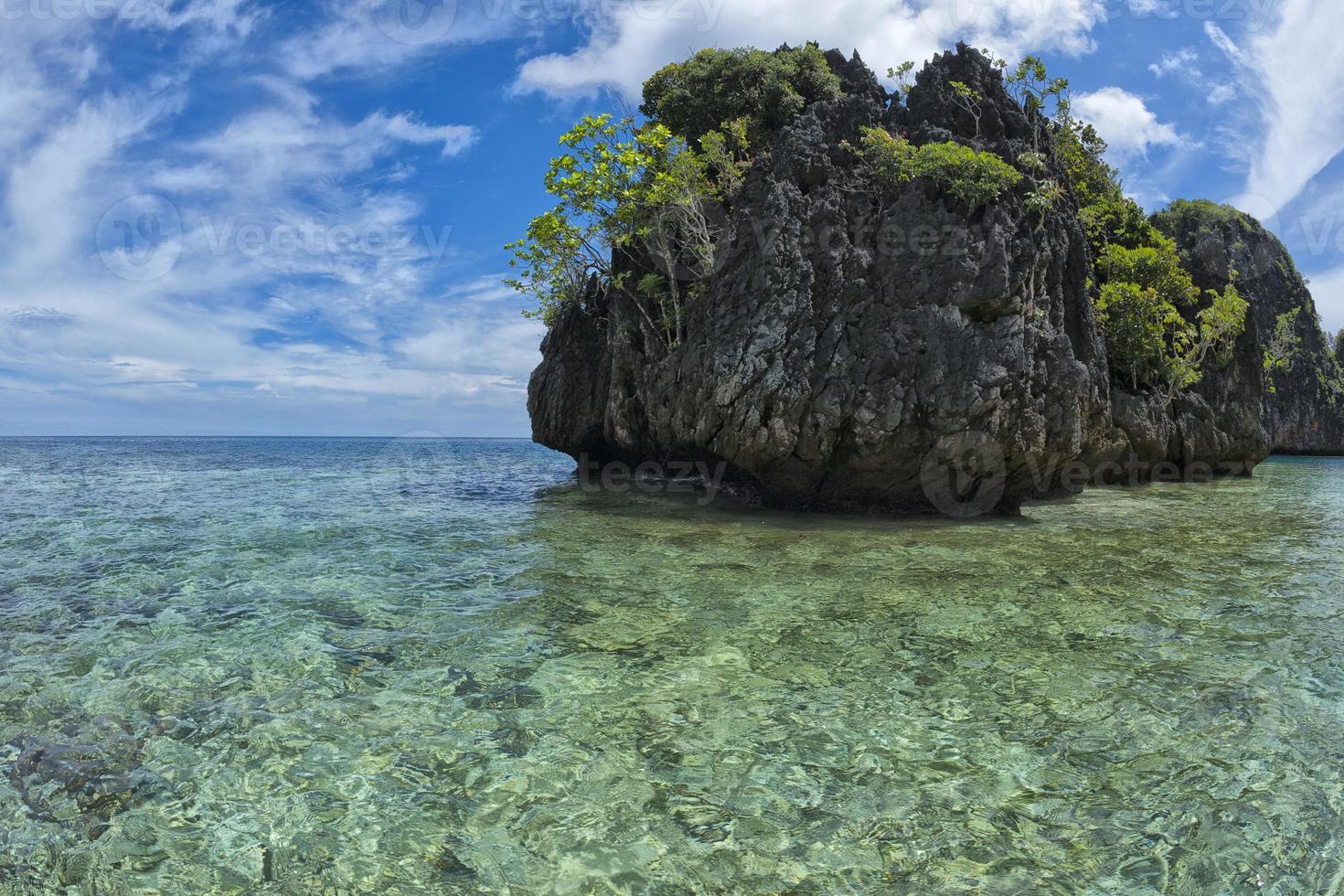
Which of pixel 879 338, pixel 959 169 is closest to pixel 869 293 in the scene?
pixel 879 338

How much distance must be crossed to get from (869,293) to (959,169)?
11.5ft

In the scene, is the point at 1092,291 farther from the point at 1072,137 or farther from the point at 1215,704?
the point at 1215,704

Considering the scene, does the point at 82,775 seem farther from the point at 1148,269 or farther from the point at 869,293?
the point at 1148,269

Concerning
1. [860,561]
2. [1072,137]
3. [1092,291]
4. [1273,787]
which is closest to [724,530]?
[860,561]

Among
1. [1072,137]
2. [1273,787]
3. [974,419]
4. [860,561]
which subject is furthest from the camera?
[1072,137]

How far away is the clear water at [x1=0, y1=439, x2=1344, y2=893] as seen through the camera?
369 centimetres

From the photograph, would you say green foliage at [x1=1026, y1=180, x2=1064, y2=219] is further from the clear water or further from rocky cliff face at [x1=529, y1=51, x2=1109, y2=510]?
the clear water

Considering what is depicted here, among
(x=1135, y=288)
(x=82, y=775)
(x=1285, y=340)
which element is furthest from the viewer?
(x=1285, y=340)

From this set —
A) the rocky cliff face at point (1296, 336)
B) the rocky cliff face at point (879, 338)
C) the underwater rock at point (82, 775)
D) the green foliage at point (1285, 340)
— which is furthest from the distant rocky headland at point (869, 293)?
the rocky cliff face at point (1296, 336)

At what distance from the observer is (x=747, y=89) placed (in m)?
23.1

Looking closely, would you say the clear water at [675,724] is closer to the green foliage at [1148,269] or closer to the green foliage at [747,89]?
the green foliage at [1148,269]

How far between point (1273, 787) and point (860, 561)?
264 inches

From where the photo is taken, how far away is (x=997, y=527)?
14.4 metres

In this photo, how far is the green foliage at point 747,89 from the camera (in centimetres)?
2273
